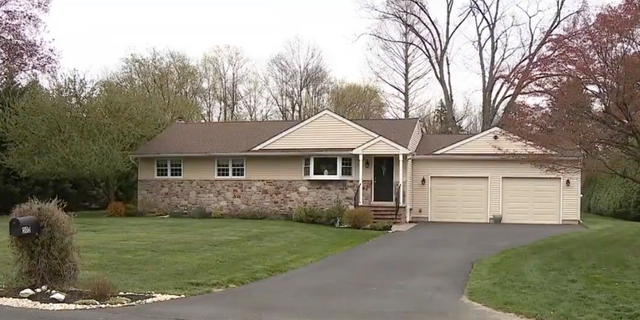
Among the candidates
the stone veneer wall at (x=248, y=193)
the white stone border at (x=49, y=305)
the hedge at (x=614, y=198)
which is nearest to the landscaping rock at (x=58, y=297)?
the white stone border at (x=49, y=305)

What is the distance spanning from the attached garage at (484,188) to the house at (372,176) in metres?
0.04

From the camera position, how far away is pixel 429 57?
45.1m

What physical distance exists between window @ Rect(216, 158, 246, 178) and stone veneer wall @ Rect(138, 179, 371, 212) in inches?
11.9

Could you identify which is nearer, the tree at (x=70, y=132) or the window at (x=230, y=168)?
the tree at (x=70, y=132)

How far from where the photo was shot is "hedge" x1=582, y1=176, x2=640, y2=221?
99.2ft

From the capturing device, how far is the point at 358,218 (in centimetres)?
2383

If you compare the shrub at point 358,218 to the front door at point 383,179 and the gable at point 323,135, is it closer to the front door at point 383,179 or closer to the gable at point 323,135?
the front door at point 383,179

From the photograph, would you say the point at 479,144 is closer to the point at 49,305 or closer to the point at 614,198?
the point at 614,198

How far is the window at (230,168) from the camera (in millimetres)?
29031

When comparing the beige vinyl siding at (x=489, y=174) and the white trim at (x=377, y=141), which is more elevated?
the white trim at (x=377, y=141)

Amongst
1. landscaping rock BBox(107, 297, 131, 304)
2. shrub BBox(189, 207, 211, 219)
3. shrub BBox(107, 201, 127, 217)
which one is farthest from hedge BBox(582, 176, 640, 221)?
landscaping rock BBox(107, 297, 131, 304)

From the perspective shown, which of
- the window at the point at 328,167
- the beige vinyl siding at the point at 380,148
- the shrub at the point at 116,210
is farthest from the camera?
the shrub at the point at 116,210

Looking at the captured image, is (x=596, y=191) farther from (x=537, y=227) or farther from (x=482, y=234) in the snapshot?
(x=482, y=234)

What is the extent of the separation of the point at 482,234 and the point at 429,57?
2519 centimetres
